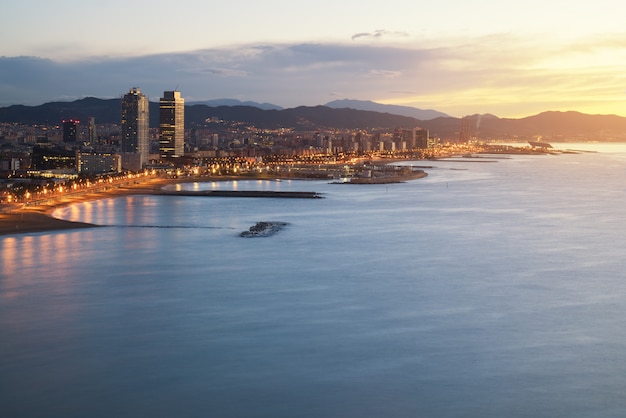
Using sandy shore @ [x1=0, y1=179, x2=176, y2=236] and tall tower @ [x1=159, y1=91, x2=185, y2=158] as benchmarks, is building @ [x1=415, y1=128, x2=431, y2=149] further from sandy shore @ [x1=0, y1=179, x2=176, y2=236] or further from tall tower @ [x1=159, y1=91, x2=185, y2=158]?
sandy shore @ [x1=0, y1=179, x2=176, y2=236]

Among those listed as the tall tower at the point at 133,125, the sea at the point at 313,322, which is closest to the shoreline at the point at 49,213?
the sea at the point at 313,322

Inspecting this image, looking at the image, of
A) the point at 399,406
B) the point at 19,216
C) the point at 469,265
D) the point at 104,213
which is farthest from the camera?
the point at 104,213

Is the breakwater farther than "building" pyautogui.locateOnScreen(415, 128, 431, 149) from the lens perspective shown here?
No

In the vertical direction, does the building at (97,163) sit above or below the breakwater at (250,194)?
above

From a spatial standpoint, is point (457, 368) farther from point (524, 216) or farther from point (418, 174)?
point (418, 174)

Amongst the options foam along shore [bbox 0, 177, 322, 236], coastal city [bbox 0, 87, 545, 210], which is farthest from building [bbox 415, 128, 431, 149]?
foam along shore [bbox 0, 177, 322, 236]

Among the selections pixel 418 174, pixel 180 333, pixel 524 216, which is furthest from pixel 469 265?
pixel 418 174

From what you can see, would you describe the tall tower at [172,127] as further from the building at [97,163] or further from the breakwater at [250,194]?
the breakwater at [250,194]
